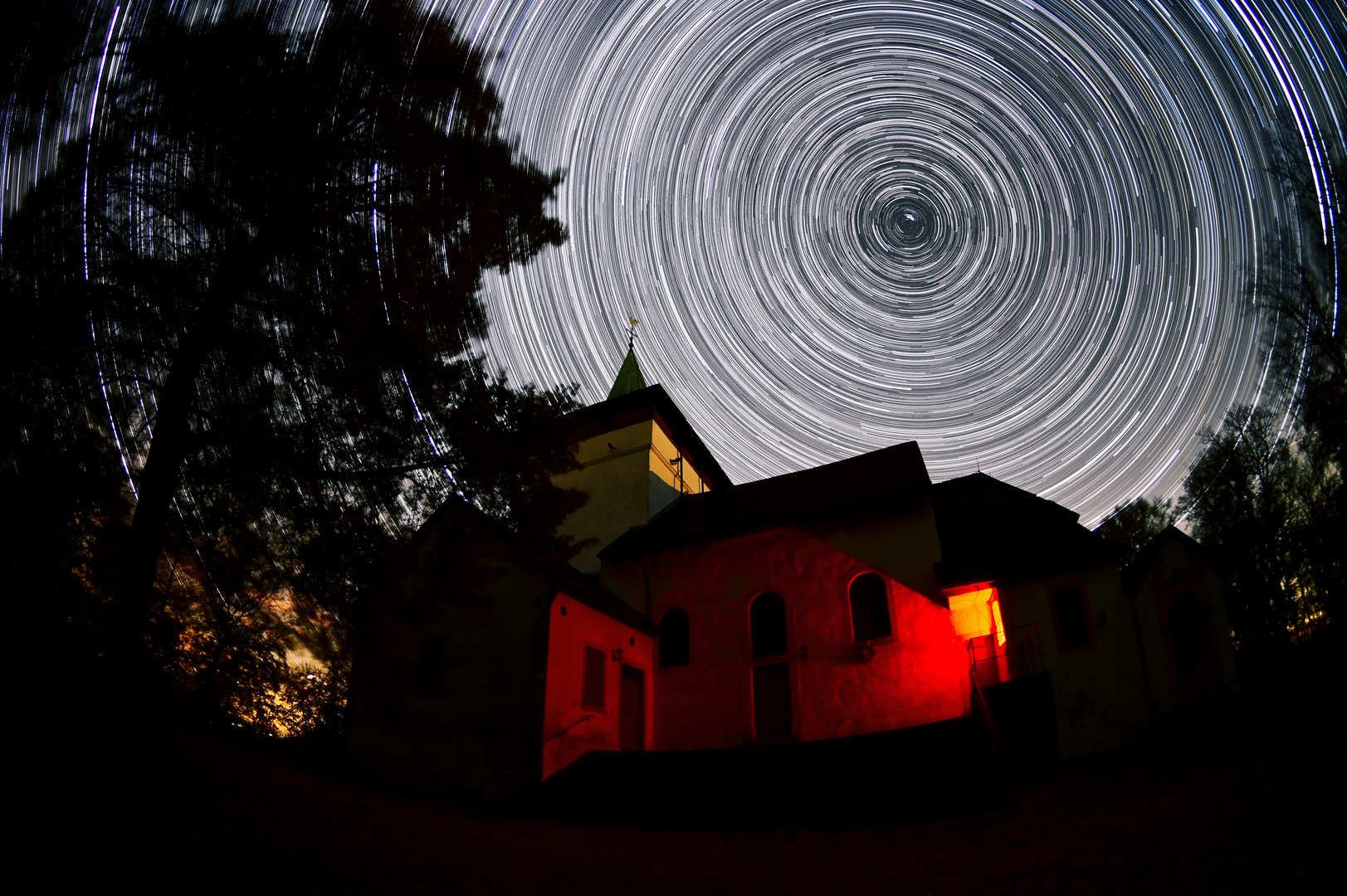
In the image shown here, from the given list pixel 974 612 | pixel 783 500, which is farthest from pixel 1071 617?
pixel 783 500

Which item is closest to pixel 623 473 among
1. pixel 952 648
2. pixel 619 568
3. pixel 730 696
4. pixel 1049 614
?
pixel 619 568

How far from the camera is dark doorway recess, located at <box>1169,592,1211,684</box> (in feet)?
45.2

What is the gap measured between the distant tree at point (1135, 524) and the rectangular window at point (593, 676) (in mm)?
23075

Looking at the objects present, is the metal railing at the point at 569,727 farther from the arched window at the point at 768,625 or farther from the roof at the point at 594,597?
the arched window at the point at 768,625

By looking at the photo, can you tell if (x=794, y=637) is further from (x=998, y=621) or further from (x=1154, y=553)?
(x=1154, y=553)

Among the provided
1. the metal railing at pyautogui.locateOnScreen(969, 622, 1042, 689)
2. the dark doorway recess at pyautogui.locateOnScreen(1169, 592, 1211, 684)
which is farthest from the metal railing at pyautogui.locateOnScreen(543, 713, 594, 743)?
the dark doorway recess at pyautogui.locateOnScreen(1169, 592, 1211, 684)

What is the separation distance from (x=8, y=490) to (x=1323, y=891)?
12934mm

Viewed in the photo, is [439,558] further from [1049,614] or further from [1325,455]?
[1325,455]

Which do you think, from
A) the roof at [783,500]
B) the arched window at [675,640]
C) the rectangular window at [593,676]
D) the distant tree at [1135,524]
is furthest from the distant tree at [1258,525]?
the rectangular window at [593,676]

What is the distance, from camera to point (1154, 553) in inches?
596

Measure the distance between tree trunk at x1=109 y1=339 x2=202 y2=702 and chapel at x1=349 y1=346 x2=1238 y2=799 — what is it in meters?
2.98

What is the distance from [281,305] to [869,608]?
49.0ft

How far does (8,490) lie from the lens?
748 centimetres

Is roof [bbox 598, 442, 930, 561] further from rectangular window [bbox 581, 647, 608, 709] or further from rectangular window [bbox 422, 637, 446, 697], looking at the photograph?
rectangular window [bbox 422, 637, 446, 697]
